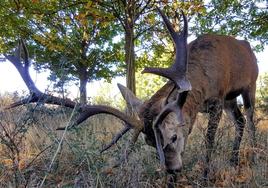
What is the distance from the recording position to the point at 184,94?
3.99m

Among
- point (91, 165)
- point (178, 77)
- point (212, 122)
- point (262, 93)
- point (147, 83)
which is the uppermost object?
point (147, 83)

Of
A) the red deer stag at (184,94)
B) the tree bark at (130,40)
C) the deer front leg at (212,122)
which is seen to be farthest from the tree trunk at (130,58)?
the deer front leg at (212,122)

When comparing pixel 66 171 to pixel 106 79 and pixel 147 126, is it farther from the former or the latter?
pixel 106 79

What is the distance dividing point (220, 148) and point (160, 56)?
1281 cm

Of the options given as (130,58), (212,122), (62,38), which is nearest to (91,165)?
(212,122)

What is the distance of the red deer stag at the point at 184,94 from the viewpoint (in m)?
4.00

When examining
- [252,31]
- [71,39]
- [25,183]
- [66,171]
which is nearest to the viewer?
[25,183]

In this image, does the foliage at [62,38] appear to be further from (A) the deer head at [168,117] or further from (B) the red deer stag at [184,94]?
(A) the deer head at [168,117]

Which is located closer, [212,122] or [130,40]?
[212,122]

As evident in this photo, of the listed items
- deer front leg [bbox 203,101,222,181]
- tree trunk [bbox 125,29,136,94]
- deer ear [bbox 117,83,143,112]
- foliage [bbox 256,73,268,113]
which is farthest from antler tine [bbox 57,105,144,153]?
tree trunk [bbox 125,29,136,94]

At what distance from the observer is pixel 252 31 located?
11562mm

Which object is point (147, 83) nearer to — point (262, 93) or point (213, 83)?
point (262, 93)

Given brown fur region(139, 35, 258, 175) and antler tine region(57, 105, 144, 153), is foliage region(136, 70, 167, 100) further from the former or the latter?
antler tine region(57, 105, 144, 153)

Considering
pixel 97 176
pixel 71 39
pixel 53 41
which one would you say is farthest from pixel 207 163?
pixel 71 39
